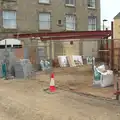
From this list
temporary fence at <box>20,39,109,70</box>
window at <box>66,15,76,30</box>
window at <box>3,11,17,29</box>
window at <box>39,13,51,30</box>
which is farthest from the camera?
window at <box>66,15,76,30</box>

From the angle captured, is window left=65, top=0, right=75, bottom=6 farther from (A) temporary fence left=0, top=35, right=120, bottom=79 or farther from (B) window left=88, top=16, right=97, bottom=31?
(A) temporary fence left=0, top=35, right=120, bottom=79

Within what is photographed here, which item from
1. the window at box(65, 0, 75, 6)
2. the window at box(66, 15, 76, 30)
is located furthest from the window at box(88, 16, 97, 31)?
the window at box(65, 0, 75, 6)

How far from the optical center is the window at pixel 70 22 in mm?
38906

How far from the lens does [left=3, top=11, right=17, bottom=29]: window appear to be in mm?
33688

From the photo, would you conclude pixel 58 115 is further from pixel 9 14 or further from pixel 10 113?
pixel 9 14

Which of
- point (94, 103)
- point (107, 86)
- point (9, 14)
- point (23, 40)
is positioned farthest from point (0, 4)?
point (94, 103)

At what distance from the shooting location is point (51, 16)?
37.0m

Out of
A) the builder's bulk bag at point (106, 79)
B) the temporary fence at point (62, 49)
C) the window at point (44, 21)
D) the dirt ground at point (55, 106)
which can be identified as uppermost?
the window at point (44, 21)

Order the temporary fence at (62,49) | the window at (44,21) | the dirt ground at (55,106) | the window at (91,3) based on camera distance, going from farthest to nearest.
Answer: the window at (91,3)
the window at (44,21)
the temporary fence at (62,49)
the dirt ground at (55,106)

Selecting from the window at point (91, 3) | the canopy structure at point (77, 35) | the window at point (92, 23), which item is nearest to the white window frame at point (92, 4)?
the window at point (91, 3)

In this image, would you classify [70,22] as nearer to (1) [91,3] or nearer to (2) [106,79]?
(1) [91,3]

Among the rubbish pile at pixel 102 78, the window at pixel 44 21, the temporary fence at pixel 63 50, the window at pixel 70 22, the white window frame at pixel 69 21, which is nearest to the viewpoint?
the rubbish pile at pixel 102 78

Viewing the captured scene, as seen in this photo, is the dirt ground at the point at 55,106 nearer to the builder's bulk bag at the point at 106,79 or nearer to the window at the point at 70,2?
the builder's bulk bag at the point at 106,79

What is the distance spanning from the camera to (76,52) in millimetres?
36562
